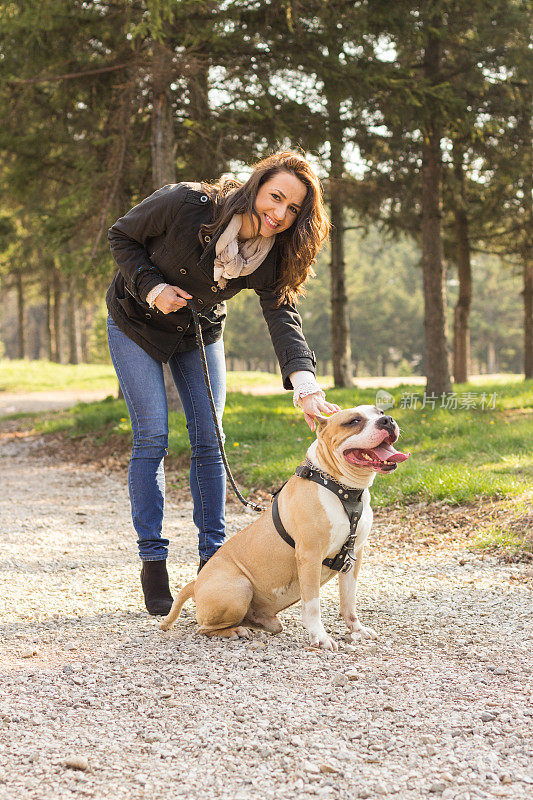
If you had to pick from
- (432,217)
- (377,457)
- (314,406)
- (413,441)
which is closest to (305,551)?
(377,457)

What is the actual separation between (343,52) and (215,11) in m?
1.90

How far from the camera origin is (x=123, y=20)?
34.1 ft

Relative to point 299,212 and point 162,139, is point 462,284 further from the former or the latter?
point 299,212

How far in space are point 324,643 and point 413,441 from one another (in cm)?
554

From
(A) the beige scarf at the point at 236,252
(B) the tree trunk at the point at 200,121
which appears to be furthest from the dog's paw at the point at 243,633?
(B) the tree trunk at the point at 200,121

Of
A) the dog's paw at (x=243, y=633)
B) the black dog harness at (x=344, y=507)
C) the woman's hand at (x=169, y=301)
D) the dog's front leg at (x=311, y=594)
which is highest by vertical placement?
the woman's hand at (x=169, y=301)

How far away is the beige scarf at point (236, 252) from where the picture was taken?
3553mm

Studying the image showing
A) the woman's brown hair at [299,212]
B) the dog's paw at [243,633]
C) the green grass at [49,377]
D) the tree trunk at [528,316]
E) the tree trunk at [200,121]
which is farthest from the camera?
the green grass at [49,377]

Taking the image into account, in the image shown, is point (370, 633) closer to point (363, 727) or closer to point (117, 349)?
point (363, 727)

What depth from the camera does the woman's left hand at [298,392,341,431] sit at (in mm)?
3504

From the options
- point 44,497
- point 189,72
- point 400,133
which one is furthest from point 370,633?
point 400,133

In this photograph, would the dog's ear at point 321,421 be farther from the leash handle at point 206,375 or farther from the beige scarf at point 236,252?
the beige scarf at point 236,252

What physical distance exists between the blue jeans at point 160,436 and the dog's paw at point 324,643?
3.10 feet

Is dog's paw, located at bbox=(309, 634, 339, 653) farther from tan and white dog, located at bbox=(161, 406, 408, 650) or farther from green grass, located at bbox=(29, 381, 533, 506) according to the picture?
green grass, located at bbox=(29, 381, 533, 506)
